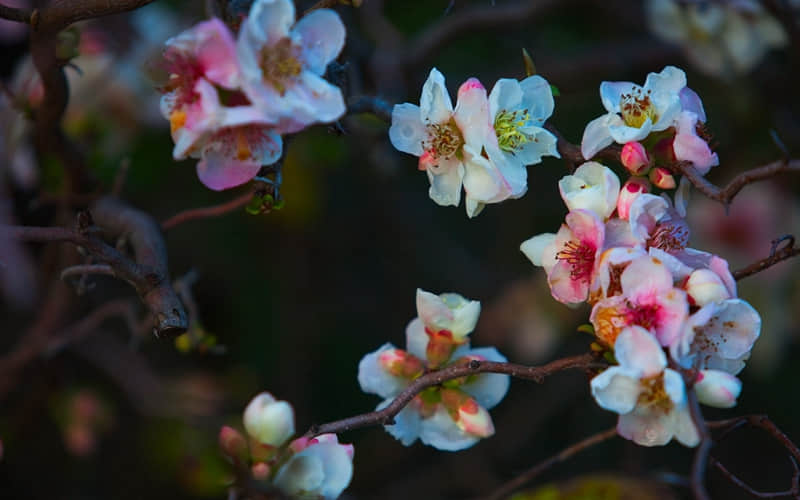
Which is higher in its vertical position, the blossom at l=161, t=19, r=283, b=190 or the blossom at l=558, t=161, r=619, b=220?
the blossom at l=161, t=19, r=283, b=190

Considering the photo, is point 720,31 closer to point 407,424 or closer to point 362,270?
point 407,424

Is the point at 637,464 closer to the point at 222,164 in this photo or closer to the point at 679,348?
the point at 679,348

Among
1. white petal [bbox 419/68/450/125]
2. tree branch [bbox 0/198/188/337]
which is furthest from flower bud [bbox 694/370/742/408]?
tree branch [bbox 0/198/188/337]

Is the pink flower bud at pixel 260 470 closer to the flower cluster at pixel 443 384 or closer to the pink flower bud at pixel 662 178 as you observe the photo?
the flower cluster at pixel 443 384

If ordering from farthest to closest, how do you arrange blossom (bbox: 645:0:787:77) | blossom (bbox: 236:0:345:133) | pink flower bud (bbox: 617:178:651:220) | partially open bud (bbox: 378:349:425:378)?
blossom (bbox: 645:0:787:77) < partially open bud (bbox: 378:349:425:378) < pink flower bud (bbox: 617:178:651:220) < blossom (bbox: 236:0:345:133)

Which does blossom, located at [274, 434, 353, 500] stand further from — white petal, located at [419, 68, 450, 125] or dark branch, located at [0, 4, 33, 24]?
dark branch, located at [0, 4, 33, 24]
